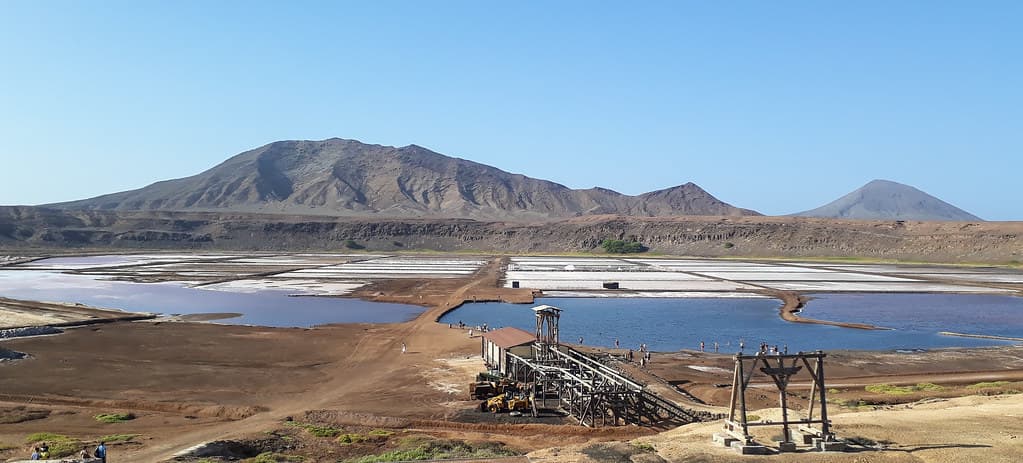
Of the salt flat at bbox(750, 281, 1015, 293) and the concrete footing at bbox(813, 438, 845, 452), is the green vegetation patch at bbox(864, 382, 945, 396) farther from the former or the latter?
the salt flat at bbox(750, 281, 1015, 293)

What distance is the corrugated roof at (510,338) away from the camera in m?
34.9

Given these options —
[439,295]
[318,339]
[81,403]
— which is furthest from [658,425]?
[439,295]

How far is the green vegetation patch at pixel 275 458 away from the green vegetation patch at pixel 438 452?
5.76 feet

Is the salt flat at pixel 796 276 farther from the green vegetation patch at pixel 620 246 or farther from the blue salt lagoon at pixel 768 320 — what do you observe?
the green vegetation patch at pixel 620 246

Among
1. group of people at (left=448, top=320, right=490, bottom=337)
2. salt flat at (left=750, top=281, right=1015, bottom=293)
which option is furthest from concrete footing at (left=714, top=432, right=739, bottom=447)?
salt flat at (left=750, top=281, right=1015, bottom=293)

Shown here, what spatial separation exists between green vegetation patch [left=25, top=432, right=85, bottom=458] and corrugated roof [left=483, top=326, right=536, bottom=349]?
1801cm

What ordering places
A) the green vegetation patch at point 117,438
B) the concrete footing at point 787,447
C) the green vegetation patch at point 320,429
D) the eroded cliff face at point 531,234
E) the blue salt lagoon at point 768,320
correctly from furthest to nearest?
the eroded cliff face at point 531,234
the blue salt lagoon at point 768,320
the green vegetation patch at point 320,429
the green vegetation patch at point 117,438
the concrete footing at point 787,447

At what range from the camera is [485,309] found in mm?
68312

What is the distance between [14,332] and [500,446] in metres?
40.3

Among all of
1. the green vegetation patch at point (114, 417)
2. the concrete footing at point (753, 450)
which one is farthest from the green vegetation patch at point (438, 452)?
the green vegetation patch at point (114, 417)

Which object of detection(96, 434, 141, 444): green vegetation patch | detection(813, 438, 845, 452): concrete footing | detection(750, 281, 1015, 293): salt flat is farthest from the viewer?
detection(750, 281, 1015, 293): salt flat

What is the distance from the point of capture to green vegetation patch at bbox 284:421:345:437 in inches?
976

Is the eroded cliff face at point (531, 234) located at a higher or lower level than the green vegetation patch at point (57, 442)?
higher

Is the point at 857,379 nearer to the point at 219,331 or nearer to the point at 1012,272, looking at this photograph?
the point at 219,331
